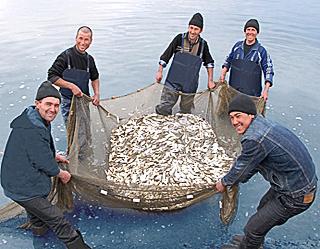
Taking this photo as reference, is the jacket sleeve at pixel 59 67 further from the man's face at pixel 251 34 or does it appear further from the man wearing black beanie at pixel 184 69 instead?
the man's face at pixel 251 34

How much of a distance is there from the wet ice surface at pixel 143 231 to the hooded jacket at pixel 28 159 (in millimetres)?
709

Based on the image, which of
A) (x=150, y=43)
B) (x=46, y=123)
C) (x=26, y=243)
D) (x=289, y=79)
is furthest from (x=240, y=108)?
(x=150, y=43)

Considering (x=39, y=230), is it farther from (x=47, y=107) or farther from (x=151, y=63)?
(x=151, y=63)

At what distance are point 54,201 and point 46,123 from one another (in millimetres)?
806

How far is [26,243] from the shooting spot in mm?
3266

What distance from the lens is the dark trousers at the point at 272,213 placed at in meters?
2.65

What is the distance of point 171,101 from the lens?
15.8 ft

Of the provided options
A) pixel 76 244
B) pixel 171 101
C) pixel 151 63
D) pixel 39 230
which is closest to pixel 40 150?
pixel 76 244

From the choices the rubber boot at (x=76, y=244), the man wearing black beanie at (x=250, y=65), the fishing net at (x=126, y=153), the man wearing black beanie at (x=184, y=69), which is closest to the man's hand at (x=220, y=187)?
the fishing net at (x=126, y=153)

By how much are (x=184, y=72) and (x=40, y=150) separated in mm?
2601

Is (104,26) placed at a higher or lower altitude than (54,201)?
higher

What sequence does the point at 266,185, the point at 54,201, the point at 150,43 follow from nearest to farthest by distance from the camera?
the point at 54,201, the point at 266,185, the point at 150,43

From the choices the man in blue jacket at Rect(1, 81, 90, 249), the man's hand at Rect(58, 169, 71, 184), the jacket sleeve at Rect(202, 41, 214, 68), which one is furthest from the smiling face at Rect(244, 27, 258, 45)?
the man's hand at Rect(58, 169, 71, 184)

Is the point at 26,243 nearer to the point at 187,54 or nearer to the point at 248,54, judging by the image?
the point at 187,54
